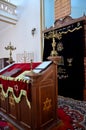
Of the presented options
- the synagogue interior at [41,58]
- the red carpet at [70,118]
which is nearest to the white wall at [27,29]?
the synagogue interior at [41,58]

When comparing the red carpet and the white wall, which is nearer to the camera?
the red carpet

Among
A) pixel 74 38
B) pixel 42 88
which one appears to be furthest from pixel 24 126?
pixel 74 38

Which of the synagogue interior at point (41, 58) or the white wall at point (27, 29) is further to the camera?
the white wall at point (27, 29)

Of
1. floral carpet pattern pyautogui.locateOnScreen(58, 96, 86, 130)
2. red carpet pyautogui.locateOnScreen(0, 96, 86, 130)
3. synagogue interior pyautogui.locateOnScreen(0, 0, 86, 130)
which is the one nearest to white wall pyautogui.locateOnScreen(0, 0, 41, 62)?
synagogue interior pyautogui.locateOnScreen(0, 0, 86, 130)

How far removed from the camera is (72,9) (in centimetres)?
438

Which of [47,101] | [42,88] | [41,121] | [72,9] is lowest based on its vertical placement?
[41,121]

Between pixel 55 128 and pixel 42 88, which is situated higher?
pixel 42 88

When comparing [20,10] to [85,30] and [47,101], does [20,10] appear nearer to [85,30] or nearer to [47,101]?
[85,30]

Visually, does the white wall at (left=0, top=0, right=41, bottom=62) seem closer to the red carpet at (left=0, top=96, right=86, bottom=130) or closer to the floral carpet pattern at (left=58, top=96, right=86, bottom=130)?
the floral carpet pattern at (left=58, top=96, right=86, bottom=130)

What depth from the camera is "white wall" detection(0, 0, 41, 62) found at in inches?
209

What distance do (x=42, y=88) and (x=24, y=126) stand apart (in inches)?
28.2

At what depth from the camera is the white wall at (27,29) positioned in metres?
5.32

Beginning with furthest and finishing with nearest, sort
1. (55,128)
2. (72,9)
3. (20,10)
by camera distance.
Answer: (20,10) → (72,9) → (55,128)

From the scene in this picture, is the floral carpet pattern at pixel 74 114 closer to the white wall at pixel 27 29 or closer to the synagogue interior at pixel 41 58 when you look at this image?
the synagogue interior at pixel 41 58
